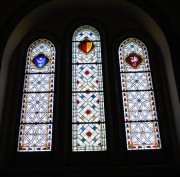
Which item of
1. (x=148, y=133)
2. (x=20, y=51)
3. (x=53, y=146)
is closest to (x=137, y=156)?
(x=148, y=133)

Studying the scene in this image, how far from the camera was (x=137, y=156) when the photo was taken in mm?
5000

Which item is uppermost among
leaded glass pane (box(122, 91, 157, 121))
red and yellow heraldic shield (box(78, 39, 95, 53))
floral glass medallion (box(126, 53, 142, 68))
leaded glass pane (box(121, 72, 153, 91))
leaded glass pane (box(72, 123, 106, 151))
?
red and yellow heraldic shield (box(78, 39, 95, 53))

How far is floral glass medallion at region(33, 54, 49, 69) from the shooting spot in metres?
5.86

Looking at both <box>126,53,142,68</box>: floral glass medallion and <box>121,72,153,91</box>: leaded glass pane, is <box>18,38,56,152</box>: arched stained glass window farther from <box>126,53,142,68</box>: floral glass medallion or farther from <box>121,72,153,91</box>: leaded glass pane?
<box>126,53,142,68</box>: floral glass medallion

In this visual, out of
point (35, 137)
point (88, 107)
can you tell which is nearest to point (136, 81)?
point (88, 107)

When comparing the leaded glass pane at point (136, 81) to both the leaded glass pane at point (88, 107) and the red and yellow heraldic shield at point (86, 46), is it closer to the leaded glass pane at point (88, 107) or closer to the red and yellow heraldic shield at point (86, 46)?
the leaded glass pane at point (88, 107)

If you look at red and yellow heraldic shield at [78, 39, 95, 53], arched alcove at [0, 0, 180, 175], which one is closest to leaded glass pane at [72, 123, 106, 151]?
arched alcove at [0, 0, 180, 175]

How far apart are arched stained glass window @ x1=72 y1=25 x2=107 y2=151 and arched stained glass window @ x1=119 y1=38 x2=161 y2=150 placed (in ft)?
1.43

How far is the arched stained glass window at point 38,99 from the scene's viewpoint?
16.9 feet

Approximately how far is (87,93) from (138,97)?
910 mm

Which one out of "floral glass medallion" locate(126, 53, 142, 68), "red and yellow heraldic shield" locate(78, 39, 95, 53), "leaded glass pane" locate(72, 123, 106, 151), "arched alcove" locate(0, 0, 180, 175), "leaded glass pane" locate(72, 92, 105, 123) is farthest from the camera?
"red and yellow heraldic shield" locate(78, 39, 95, 53)

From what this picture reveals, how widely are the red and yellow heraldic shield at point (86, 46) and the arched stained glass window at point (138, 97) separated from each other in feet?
1.88

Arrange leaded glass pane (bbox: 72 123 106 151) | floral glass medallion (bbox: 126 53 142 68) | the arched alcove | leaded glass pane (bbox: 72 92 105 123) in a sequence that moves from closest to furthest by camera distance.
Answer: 1. leaded glass pane (bbox: 72 123 106 151)
2. leaded glass pane (bbox: 72 92 105 123)
3. the arched alcove
4. floral glass medallion (bbox: 126 53 142 68)
